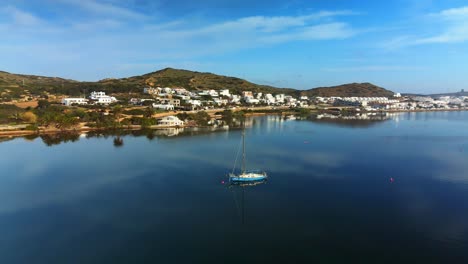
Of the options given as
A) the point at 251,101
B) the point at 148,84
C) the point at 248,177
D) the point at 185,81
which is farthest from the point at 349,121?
the point at 185,81

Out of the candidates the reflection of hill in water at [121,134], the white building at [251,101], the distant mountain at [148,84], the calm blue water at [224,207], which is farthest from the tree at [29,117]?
the white building at [251,101]

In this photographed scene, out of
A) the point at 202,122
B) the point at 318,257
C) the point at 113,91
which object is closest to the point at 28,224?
the point at 318,257

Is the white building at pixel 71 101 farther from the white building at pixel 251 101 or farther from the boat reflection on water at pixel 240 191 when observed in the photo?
the boat reflection on water at pixel 240 191

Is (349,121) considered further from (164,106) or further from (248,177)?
(248,177)

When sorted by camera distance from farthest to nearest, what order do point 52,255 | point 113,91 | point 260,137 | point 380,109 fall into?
1. point 380,109
2. point 113,91
3. point 260,137
4. point 52,255

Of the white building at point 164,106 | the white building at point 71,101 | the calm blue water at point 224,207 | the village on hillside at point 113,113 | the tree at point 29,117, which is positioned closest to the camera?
the calm blue water at point 224,207

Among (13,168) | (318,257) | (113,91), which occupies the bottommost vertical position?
(318,257)

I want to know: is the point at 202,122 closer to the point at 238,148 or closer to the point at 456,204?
the point at 238,148
